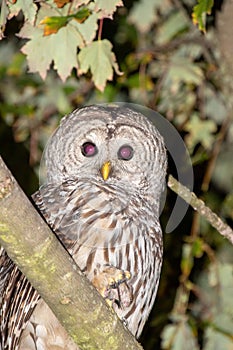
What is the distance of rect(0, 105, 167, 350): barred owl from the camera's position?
8.43 ft

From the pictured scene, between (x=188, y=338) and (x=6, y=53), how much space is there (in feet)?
6.08

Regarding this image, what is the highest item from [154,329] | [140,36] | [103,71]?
[103,71]

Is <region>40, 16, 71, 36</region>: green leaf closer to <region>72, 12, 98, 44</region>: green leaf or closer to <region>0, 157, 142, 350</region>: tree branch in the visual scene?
<region>72, 12, 98, 44</region>: green leaf

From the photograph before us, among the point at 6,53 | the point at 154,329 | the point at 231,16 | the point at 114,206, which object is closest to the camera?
the point at 114,206

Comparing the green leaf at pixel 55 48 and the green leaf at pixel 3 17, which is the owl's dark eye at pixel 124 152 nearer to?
the green leaf at pixel 55 48

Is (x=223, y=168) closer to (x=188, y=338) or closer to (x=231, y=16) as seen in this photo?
(x=188, y=338)

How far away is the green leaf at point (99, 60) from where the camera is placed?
280 cm

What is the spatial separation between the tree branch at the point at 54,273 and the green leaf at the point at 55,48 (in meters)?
0.87

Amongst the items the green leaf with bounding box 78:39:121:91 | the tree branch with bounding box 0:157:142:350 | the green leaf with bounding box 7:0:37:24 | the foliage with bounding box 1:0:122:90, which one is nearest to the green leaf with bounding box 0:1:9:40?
the green leaf with bounding box 7:0:37:24

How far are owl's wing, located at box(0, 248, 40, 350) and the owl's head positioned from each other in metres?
0.40

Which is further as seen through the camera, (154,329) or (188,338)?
(154,329)

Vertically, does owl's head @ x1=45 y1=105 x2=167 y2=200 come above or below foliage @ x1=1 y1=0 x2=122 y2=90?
below

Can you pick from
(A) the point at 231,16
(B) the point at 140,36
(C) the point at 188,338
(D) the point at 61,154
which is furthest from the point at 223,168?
(D) the point at 61,154

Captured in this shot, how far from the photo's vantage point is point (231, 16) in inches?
130
